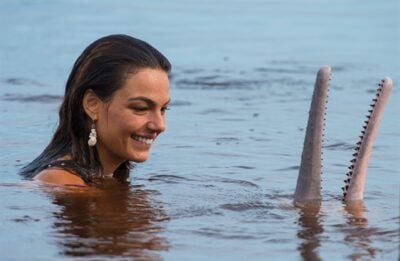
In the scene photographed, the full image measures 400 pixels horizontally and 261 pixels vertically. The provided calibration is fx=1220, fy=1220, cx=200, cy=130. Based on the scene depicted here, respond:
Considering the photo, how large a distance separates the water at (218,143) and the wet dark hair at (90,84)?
0.22 m

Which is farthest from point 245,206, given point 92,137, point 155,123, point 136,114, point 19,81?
point 19,81

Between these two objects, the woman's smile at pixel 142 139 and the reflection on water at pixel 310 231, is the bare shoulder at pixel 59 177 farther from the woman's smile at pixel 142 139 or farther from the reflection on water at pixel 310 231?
the reflection on water at pixel 310 231

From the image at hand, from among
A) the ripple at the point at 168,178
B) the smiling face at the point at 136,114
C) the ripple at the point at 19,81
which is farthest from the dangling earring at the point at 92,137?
the ripple at the point at 19,81

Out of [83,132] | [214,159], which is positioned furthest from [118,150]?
[214,159]

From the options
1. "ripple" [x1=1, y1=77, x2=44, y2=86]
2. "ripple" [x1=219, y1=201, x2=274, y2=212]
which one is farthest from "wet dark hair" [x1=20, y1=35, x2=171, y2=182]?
"ripple" [x1=1, y1=77, x2=44, y2=86]

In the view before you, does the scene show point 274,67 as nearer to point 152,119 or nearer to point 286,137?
point 286,137

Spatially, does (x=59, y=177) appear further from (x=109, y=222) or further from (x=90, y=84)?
(x=109, y=222)

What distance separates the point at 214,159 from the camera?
947 centimetres

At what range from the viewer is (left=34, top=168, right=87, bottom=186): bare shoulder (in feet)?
24.8

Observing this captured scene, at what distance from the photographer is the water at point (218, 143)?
21.5 ft

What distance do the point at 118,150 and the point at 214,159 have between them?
6.20 feet

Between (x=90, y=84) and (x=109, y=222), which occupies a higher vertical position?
(x=90, y=84)

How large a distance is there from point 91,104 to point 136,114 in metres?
0.33

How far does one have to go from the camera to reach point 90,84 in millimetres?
7621
